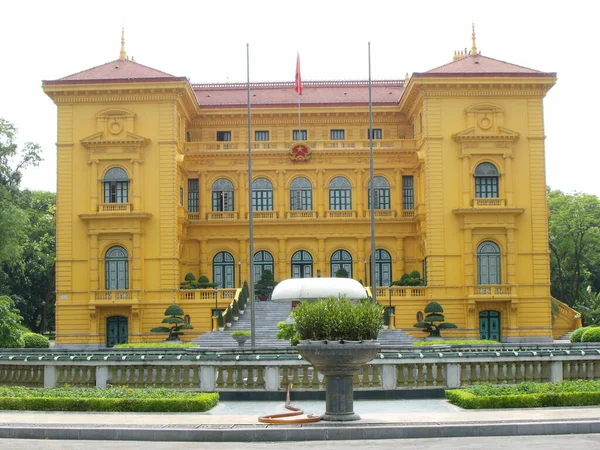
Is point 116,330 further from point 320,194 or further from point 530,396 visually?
point 530,396

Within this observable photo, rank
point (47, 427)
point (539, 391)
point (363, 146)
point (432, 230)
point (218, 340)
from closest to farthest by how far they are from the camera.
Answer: point (47, 427) → point (539, 391) → point (218, 340) → point (432, 230) → point (363, 146)

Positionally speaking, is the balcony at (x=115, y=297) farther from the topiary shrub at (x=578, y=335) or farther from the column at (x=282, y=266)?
the topiary shrub at (x=578, y=335)

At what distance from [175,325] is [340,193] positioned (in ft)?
44.7

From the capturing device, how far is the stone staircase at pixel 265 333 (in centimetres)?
4738

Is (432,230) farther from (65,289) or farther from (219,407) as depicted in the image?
(219,407)

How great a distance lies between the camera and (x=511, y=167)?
5481cm

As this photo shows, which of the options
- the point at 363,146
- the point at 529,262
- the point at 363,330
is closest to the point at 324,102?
the point at 363,146

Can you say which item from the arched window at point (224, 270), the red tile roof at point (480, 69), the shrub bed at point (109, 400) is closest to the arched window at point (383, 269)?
the arched window at point (224, 270)

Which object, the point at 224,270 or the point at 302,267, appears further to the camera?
the point at 224,270

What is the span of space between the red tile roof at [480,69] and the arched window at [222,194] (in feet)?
45.4

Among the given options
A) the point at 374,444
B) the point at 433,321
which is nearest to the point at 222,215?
the point at 433,321

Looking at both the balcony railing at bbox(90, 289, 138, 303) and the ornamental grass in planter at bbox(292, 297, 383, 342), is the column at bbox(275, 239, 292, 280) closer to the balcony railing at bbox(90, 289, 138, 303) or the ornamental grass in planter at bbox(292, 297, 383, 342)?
the balcony railing at bbox(90, 289, 138, 303)

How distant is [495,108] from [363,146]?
852 cm

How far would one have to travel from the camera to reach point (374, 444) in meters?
16.5
